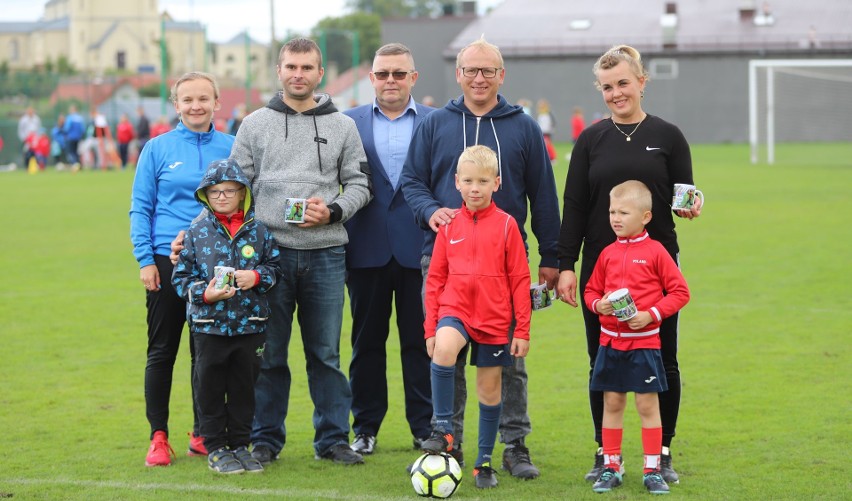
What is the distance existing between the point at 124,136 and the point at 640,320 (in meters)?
30.8

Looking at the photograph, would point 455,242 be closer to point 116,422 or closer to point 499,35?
point 116,422

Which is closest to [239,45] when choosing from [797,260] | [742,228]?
[742,228]

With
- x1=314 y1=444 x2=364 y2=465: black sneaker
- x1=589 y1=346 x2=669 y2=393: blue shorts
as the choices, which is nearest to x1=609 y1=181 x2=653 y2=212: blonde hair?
x1=589 y1=346 x2=669 y2=393: blue shorts

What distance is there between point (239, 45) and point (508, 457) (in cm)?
4769

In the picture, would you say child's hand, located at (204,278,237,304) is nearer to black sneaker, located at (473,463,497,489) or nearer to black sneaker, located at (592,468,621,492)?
black sneaker, located at (473,463,497,489)

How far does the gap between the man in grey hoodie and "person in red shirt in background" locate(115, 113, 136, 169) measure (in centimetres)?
2889

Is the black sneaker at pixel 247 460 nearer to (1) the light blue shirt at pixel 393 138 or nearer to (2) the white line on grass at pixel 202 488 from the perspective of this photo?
(2) the white line on grass at pixel 202 488

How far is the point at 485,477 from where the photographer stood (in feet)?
16.8

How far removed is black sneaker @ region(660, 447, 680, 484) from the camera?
518cm

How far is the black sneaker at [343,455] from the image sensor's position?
563cm

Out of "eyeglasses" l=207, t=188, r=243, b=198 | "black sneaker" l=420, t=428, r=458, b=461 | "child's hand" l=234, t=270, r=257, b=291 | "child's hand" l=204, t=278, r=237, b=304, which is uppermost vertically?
"eyeglasses" l=207, t=188, r=243, b=198

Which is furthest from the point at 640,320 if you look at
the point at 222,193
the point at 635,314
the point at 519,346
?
the point at 222,193

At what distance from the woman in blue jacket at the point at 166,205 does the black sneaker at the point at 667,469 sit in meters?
2.29

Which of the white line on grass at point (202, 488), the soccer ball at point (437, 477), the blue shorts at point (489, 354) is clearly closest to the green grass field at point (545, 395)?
the white line on grass at point (202, 488)
